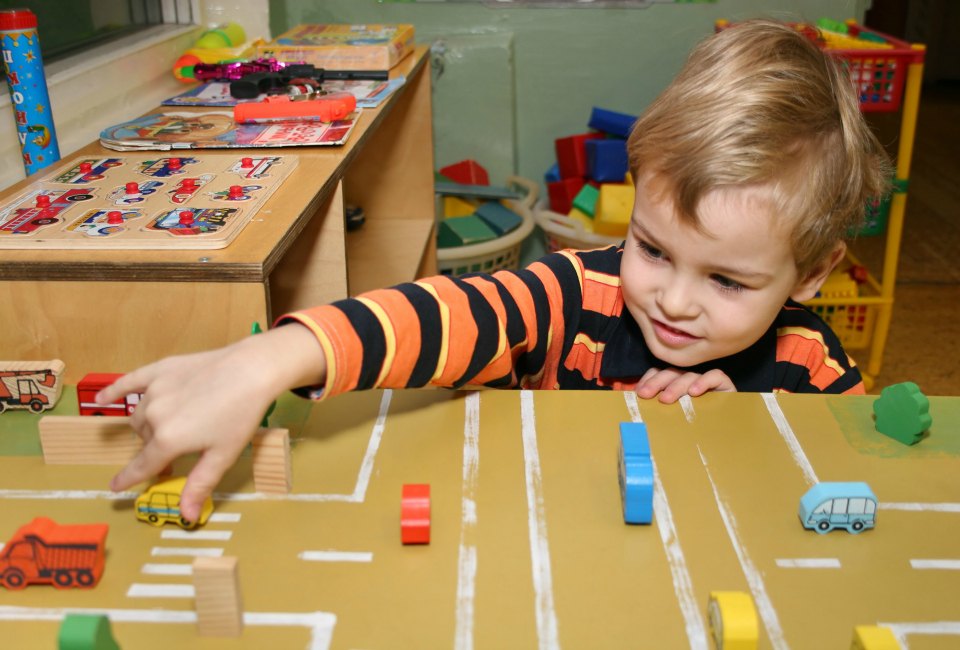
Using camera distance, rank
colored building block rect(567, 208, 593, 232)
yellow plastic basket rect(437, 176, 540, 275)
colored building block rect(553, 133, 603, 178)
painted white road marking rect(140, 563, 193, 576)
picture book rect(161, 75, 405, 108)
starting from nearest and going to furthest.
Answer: painted white road marking rect(140, 563, 193, 576) < picture book rect(161, 75, 405, 108) < yellow plastic basket rect(437, 176, 540, 275) < colored building block rect(567, 208, 593, 232) < colored building block rect(553, 133, 603, 178)

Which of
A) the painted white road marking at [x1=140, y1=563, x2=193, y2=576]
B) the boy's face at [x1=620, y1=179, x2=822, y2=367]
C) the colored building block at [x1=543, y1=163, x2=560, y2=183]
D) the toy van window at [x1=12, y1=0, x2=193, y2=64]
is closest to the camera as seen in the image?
the painted white road marking at [x1=140, y1=563, x2=193, y2=576]

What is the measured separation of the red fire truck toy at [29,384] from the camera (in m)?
0.76

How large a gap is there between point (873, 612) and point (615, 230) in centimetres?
170

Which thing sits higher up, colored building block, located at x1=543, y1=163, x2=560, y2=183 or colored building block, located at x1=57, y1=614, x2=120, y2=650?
colored building block, located at x1=57, y1=614, x2=120, y2=650

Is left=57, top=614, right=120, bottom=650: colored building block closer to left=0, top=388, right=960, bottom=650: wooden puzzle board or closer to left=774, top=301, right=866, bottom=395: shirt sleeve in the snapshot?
left=0, top=388, right=960, bottom=650: wooden puzzle board

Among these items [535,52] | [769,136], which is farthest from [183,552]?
[535,52]

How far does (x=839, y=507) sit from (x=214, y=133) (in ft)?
3.28

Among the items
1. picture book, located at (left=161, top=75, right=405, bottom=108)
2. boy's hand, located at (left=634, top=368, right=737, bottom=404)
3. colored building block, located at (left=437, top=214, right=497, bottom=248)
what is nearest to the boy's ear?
boy's hand, located at (left=634, top=368, right=737, bottom=404)

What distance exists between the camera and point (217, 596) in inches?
19.9

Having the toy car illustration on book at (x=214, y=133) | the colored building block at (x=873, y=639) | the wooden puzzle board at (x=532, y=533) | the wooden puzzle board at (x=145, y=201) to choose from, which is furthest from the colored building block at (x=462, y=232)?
the colored building block at (x=873, y=639)

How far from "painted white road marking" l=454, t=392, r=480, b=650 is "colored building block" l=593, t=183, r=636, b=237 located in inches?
57.3

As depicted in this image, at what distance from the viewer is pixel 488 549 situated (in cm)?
59

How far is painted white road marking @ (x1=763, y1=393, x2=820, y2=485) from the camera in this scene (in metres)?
0.68

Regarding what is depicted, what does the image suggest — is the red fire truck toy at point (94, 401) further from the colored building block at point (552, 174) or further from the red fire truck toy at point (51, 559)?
the colored building block at point (552, 174)
